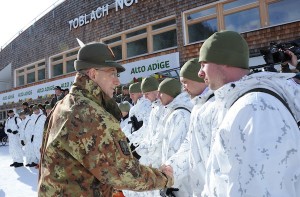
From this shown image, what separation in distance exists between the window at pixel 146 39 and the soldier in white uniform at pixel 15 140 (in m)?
6.04

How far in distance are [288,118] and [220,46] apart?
0.53 m

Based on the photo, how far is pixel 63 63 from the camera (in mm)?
18531

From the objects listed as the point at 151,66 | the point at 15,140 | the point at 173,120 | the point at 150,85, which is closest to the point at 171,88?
the point at 173,120

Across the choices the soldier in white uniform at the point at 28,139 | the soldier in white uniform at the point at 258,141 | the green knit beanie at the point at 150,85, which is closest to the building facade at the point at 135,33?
the soldier in white uniform at the point at 28,139

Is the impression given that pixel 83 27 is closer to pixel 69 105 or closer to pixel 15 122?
pixel 15 122

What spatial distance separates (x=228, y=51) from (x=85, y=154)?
989 millimetres

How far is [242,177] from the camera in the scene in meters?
1.27

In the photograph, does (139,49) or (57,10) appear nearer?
(139,49)

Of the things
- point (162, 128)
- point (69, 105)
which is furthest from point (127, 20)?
point (69, 105)

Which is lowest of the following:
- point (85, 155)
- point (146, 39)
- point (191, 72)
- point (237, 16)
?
point (85, 155)

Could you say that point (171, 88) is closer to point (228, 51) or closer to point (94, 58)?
point (94, 58)

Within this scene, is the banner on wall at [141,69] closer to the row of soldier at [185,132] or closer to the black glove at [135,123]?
the black glove at [135,123]

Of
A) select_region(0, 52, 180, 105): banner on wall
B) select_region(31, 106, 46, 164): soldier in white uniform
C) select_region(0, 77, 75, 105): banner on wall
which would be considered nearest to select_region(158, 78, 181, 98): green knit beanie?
select_region(31, 106, 46, 164): soldier in white uniform

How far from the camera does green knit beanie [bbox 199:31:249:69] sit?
1574 mm
